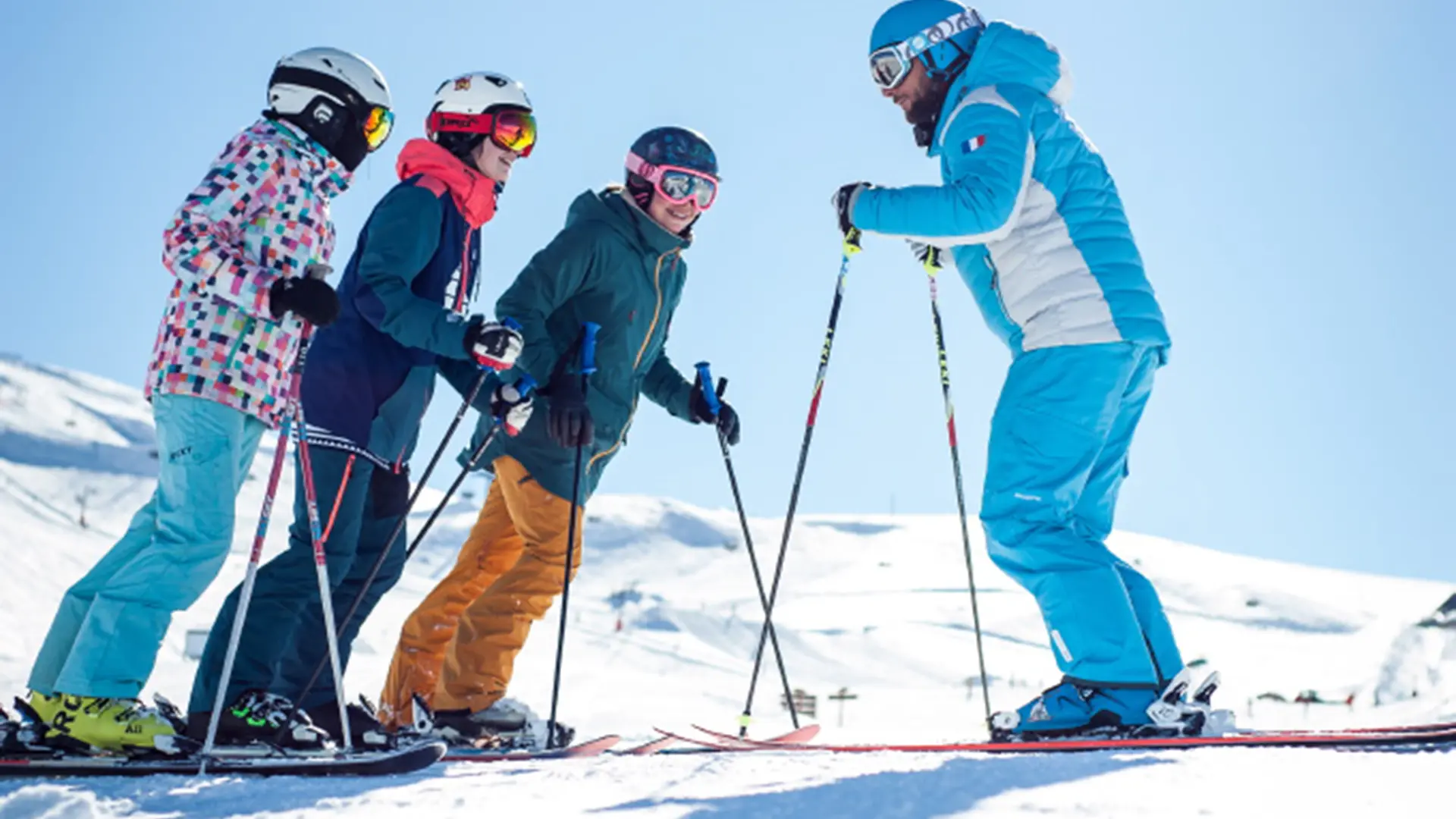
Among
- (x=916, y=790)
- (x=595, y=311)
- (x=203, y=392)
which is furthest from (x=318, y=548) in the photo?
(x=916, y=790)

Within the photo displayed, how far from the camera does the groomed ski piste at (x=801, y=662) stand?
8.51ft

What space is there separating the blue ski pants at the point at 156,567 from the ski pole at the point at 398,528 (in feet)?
1.97

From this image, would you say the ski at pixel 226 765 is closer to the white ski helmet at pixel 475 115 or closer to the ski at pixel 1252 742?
the ski at pixel 1252 742

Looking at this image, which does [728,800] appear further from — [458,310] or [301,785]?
[458,310]

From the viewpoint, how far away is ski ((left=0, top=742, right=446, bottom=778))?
3.26 metres

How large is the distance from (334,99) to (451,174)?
61 centimetres

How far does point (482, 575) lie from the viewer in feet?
17.3

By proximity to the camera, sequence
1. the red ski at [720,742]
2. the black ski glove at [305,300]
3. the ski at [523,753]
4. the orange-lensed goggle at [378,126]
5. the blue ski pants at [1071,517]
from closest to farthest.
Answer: the black ski glove at [305,300] < the blue ski pants at [1071,517] < the ski at [523,753] < the red ski at [720,742] < the orange-lensed goggle at [378,126]

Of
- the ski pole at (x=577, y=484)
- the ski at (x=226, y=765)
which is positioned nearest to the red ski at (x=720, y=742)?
the ski pole at (x=577, y=484)

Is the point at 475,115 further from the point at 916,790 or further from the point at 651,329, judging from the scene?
the point at 916,790

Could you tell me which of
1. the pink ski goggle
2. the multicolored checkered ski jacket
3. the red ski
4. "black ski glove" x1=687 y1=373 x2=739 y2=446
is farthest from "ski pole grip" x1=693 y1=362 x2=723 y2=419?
the multicolored checkered ski jacket

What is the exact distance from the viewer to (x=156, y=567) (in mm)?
3686

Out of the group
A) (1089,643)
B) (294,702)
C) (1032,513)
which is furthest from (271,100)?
(1089,643)

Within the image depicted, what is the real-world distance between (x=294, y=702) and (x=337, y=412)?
99cm
